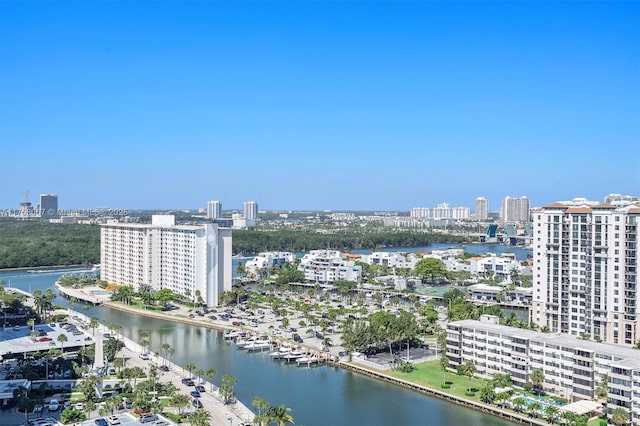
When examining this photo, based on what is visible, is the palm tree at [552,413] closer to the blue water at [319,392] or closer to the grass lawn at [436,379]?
the blue water at [319,392]

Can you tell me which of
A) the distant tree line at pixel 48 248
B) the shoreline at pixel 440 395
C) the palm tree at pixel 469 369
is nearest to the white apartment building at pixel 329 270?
the distant tree line at pixel 48 248

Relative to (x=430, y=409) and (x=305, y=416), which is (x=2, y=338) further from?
(x=430, y=409)

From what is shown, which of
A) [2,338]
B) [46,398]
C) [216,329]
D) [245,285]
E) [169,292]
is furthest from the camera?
[245,285]

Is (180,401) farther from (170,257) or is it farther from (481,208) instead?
(481,208)

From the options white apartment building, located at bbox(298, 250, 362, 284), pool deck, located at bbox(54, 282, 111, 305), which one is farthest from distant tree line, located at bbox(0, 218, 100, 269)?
white apartment building, located at bbox(298, 250, 362, 284)

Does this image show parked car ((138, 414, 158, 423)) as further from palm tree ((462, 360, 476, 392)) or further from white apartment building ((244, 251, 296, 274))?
white apartment building ((244, 251, 296, 274))

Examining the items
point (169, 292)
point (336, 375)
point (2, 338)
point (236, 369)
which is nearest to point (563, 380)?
point (336, 375)
